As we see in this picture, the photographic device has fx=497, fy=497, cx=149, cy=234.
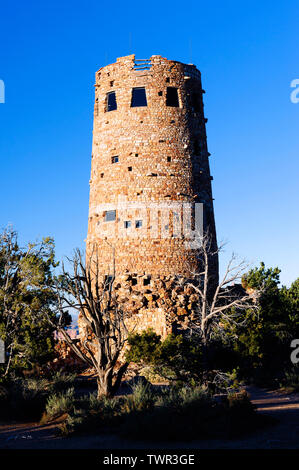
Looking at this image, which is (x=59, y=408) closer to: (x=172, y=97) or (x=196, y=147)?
(x=196, y=147)

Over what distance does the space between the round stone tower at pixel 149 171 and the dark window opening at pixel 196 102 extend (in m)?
0.04

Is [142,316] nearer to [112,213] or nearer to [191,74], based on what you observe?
[112,213]

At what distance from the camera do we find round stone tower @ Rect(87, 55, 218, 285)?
29922mm

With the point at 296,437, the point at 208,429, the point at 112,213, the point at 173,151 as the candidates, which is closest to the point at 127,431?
the point at 208,429

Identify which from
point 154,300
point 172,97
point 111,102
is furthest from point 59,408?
point 172,97

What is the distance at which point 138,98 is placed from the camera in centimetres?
3180

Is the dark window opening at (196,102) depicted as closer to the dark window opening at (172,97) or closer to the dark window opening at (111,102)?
the dark window opening at (172,97)

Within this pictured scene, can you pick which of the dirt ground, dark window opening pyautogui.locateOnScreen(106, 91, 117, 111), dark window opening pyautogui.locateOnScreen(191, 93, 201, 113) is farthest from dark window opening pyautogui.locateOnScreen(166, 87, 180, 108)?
the dirt ground

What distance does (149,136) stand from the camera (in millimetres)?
30984

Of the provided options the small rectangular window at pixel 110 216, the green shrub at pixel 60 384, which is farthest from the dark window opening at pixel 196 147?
the green shrub at pixel 60 384

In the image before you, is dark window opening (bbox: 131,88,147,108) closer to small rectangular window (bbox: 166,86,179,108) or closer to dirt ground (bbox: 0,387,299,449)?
small rectangular window (bbox: 166,86,179,108)

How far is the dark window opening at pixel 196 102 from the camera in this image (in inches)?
1308

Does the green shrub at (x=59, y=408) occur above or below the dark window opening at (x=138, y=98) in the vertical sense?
below

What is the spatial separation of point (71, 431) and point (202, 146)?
71.3ft
